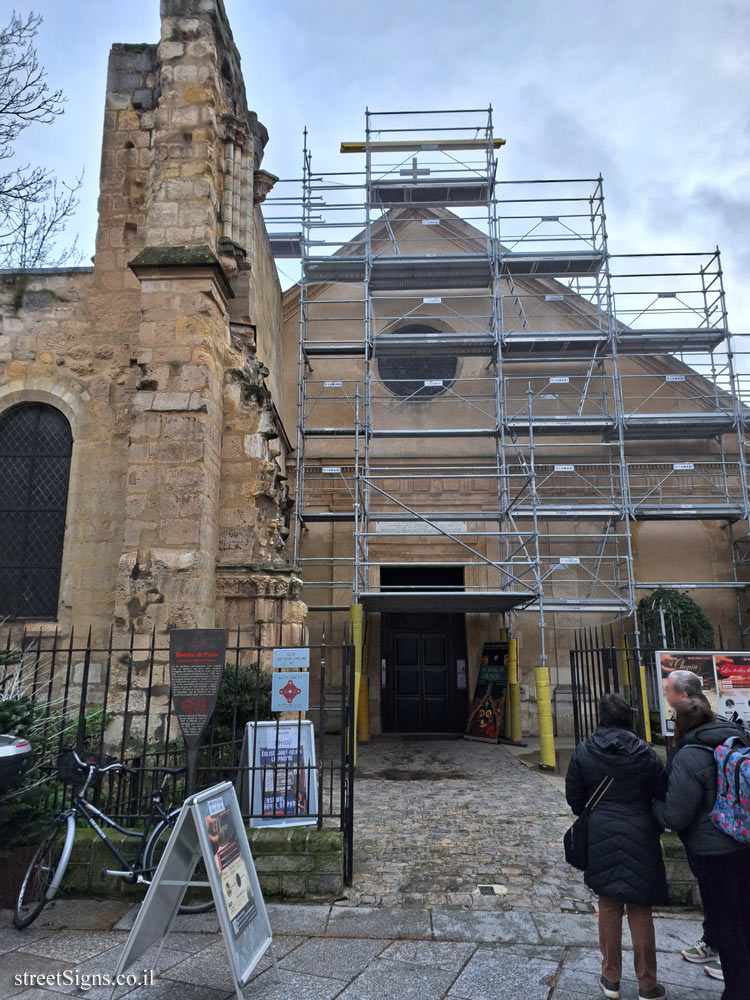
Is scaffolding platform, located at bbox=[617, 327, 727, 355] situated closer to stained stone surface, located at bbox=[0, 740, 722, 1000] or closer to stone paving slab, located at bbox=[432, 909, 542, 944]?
stained stone surface, located at bbox=[0, 740, 722, 1000]

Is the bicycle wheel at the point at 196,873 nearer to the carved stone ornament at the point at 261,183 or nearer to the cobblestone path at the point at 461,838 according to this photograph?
the cobblestone path at the point at 461,838

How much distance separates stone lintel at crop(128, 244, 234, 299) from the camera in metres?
8.14

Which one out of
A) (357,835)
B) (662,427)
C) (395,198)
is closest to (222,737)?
(357,835)

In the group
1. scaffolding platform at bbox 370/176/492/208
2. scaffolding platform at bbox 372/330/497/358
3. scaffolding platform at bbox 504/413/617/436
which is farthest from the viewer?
scaffolding platform at bbox 370/176/492/208

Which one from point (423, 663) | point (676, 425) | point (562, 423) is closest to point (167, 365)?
point (562, 423)

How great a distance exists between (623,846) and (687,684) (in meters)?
0.90

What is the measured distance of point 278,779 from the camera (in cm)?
598

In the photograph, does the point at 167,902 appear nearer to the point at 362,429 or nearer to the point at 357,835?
the point at 357,835

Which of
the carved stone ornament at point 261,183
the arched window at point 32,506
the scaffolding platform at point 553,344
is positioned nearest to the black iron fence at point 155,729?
the arched window at point 32,506

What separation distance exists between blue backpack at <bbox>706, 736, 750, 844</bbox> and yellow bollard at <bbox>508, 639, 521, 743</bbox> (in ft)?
31.1

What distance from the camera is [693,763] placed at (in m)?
3.38

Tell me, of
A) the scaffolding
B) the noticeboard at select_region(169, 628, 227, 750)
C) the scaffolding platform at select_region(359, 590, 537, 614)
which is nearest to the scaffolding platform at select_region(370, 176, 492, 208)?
the scaffolding

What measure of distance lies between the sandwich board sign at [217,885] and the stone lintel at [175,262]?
6192 mm

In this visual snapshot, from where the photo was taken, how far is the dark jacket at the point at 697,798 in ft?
10.9
